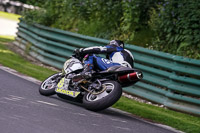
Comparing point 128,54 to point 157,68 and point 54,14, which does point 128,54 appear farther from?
point 54,14

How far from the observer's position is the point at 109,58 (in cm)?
910

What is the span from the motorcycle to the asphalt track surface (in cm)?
19

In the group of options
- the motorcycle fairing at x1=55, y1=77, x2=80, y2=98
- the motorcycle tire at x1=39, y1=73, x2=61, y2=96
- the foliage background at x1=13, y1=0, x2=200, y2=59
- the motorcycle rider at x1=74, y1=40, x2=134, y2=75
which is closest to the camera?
the motorcycle rider at x1=74, y1=40, x2=134, y2=75

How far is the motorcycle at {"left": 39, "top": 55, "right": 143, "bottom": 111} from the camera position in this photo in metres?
8.11

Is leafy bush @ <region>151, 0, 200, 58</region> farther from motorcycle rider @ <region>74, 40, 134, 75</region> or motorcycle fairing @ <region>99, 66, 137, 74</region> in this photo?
motorcycle fairing @ <region>99, 66, 137, 74</region>

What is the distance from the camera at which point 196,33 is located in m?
12.8

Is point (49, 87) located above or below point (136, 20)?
below

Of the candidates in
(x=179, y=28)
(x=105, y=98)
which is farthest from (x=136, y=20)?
(x=105, y=98)

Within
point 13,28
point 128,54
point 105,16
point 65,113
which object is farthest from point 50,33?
point 13,28

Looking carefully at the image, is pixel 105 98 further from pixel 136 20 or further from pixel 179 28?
pixel 136 20

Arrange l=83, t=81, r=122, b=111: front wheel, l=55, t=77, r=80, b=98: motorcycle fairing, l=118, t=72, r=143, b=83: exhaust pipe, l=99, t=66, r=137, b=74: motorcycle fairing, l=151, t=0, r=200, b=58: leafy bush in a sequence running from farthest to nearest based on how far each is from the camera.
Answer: l=151, t=0, r=200, b=58: leafy bush < l=55, t=77, r=80, b=98: motorcycle fairing < l=99, t=66, r=137, b=74: motorcycle fairing < l=118, t=72, r=143, b=83: exhaust pipe < l=83, t=81, r=122, b=111: front wheel

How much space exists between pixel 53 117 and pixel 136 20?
8.20 m

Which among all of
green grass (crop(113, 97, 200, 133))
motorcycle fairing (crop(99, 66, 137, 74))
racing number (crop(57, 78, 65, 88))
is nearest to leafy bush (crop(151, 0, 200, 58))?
green grass (crop(113, 97, 200, 133))

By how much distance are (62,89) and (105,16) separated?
737 centimetres
